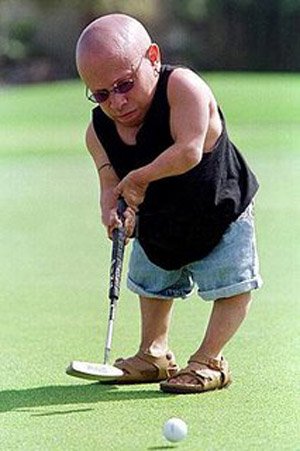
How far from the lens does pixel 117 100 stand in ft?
14.7

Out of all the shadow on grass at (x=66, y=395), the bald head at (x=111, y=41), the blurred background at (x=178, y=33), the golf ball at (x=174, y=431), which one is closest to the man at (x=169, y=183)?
the bald head at (x=111, y=41)

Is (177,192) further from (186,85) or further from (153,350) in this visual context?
(153,350)

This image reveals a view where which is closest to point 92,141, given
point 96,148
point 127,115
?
point 96,148

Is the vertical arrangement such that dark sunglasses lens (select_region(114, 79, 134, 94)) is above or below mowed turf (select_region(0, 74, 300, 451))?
above

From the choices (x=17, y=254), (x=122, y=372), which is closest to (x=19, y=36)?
(x=17, y=254)

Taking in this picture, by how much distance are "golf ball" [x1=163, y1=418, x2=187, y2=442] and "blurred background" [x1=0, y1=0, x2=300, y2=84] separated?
1195 inches

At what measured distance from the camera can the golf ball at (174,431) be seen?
3.84 m

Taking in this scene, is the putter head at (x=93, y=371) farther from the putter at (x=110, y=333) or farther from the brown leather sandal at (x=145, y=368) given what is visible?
the brown leather sandal at (x=145, y=368)

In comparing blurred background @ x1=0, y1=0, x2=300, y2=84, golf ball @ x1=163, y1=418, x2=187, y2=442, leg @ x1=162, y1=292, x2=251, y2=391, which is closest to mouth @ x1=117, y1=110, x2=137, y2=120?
leg @ x1=162, y1=292, x2=251, y2=391

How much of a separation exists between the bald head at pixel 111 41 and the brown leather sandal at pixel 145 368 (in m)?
1.05

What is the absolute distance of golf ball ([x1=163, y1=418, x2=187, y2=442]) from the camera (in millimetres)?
3838

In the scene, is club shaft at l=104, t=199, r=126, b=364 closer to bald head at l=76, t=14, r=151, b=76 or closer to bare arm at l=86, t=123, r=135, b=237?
bare arm at l=86, t=123, r=135, b=237

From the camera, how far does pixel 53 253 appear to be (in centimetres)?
833

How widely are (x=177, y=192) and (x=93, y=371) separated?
643 mm
